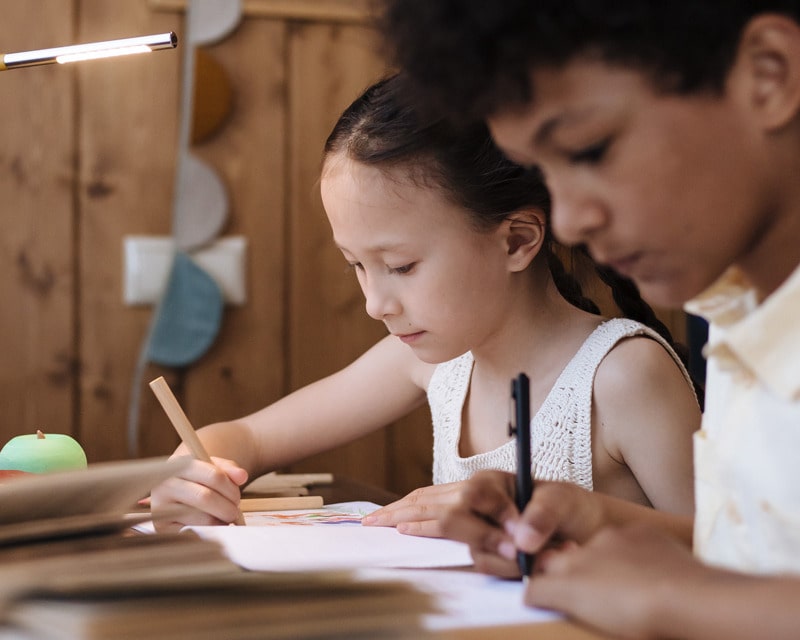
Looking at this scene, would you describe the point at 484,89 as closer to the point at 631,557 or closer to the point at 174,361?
the point at 631,557

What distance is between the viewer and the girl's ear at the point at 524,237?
1154mm

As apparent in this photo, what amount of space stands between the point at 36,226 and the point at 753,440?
1665 mm

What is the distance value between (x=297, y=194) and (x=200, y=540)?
162 cm

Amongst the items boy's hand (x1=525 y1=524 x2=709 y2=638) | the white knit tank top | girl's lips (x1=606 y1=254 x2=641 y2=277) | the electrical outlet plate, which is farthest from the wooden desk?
the electrical outlet plate

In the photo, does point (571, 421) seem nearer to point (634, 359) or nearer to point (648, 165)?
point (634, 359)

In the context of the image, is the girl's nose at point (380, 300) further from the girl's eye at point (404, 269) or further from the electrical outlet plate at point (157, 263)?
the electrical outlet plate at point (157, 263)

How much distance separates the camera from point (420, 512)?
2.89 feet

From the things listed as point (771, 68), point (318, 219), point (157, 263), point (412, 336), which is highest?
point (318, 219)

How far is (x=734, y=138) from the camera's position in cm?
59

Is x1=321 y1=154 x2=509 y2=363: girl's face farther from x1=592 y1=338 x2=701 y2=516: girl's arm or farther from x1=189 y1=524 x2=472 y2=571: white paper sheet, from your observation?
x1=189 y1=524 x2=472 y2=571: white paper sheet

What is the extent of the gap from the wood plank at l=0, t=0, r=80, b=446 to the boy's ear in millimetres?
1654

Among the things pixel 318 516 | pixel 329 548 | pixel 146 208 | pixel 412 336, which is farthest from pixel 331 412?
pixel 146 208

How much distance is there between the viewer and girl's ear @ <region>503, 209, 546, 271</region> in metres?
1.15

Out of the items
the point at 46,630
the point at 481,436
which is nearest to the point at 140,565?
the point at 46,630
